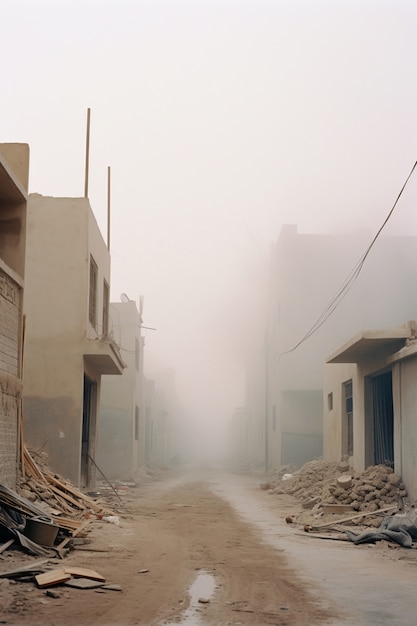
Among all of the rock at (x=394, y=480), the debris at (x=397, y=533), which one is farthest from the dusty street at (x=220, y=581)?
the rock at (x=394, y=480)

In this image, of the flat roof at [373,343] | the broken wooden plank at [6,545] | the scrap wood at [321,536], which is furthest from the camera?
the flat roof at [373,343]

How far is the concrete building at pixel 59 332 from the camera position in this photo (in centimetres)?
1848

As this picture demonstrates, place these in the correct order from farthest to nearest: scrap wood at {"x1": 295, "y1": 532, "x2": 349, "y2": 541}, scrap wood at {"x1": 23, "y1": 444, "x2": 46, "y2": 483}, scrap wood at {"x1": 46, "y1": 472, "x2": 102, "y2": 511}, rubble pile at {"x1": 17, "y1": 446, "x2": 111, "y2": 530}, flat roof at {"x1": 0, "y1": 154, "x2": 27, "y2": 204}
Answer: scrap wood at {"x1": 46, "y1": 472, "x2": 102, "y2": 511} → scrap wood at {"x1": 23, "y1": 444, "x2": 46, "y2": 483} → rubble pile at {"x1": 17, "y1": 446, "x2": 111, "y2": 530} → scrap wood at {"x1": 295, "y1": 532, "x2": 349, "y2": 541} → flat roof at {"x1": 0, "y1": 154, "x2": 27, "y2": 204}

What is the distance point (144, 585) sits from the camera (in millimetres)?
8016

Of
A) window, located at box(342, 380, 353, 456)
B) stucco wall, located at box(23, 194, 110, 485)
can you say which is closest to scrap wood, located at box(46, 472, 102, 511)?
stucco wall, located at box(23, 194, 110, 485)

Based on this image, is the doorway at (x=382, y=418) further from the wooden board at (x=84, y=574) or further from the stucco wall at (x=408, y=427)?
the wooden board at (x=84, y=574)

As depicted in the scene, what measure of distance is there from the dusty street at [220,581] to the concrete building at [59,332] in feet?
15.2

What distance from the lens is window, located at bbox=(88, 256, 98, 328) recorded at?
806 inches

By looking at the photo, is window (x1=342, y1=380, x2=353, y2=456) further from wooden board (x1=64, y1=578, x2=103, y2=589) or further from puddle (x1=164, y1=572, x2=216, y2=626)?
wooden board (x1=64, y1=578, x2=103, y2=589)

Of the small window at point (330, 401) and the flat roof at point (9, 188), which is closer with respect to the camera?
the flat roof at point (9, 188)

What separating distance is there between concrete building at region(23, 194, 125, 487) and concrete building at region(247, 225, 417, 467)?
1553cm

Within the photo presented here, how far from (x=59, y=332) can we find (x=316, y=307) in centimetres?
1815

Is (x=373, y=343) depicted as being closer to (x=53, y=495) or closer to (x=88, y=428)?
(x=53, y=495)

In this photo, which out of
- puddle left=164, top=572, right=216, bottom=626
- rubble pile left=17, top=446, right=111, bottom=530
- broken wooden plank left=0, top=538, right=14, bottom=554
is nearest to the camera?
puddle left=164, top=572, right=216, bottom=626
